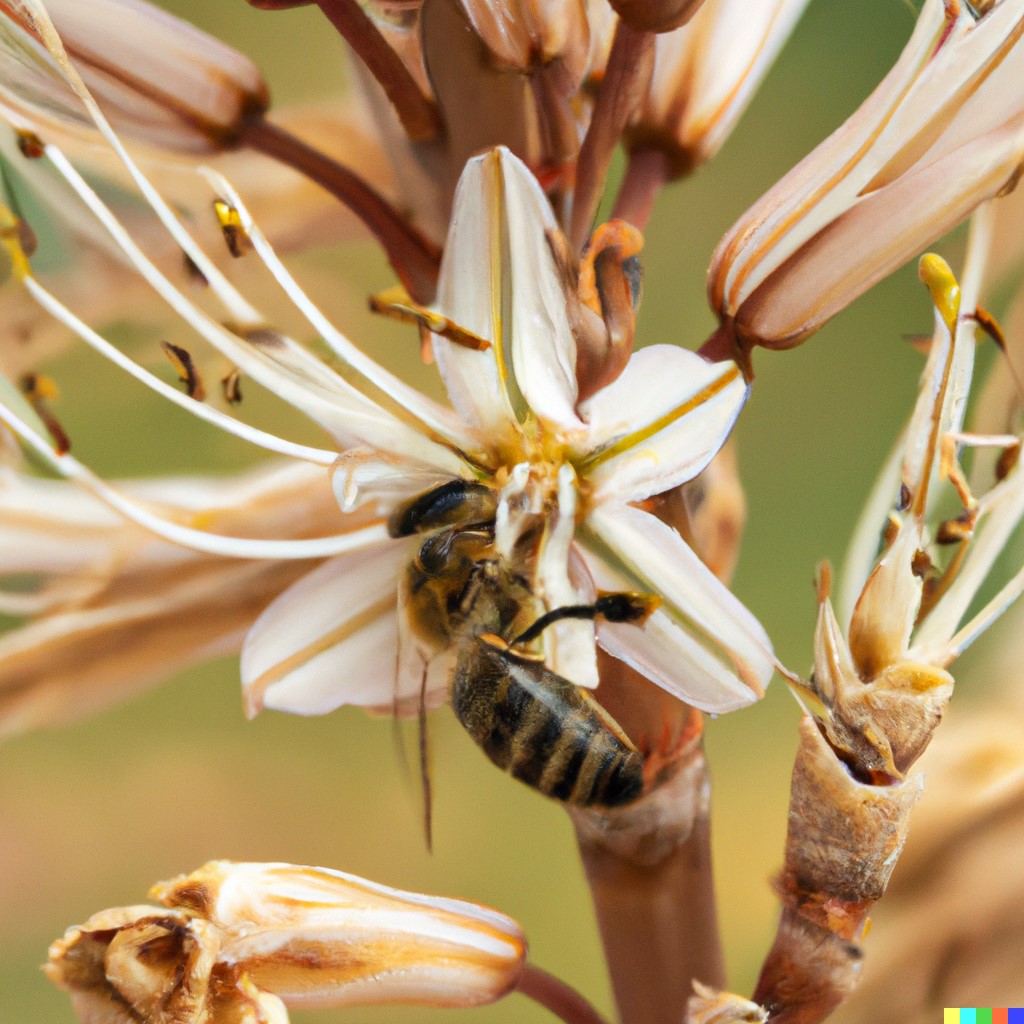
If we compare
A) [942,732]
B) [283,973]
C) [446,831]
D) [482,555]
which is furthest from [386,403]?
[446,831]

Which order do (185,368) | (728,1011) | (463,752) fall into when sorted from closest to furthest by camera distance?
(728,1011), (185,368), (463,752)

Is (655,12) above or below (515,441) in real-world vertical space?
above

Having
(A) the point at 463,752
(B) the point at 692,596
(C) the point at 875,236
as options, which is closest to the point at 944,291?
(C) the point at 875,236

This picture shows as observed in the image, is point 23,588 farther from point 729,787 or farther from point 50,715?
point 729,787

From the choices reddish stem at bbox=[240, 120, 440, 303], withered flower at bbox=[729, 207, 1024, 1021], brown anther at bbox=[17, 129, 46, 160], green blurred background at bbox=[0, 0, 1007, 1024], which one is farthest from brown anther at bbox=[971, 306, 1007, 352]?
green blurred background at bbox=[0, 0, 1007, 1024]

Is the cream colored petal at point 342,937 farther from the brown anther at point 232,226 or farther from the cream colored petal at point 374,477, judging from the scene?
the brown anther at point 232,226

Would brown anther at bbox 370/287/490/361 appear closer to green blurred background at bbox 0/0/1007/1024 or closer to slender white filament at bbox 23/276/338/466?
slender white filament at bbox 23/276/338/466

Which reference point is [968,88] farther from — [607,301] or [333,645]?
[333,645]
